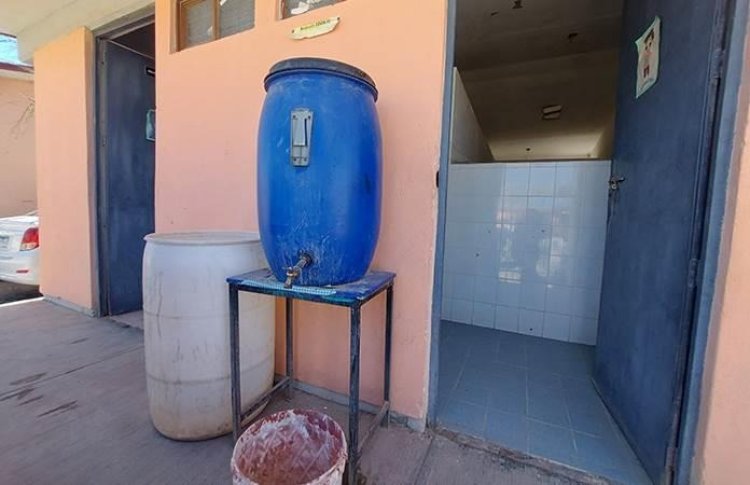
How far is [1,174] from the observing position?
5383 millimetres

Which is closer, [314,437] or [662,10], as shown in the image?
[314,437]

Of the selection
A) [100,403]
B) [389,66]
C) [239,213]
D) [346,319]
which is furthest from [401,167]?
[100,403]

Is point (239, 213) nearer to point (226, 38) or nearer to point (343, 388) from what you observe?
point (226, 38)

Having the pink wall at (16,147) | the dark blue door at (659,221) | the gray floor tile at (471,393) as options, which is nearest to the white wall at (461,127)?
the dark blue door at (659,221)

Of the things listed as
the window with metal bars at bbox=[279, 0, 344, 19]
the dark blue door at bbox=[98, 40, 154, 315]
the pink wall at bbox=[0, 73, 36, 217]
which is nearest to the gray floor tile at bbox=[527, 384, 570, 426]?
the window with metal bars at bbox=[279, 0, 344, 19]

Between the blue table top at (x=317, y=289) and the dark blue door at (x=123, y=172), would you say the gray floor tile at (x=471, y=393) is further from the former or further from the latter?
the dark blue door at (x=123, y=172)

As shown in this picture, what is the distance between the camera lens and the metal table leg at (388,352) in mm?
1358

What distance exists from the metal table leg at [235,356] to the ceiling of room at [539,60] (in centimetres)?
225

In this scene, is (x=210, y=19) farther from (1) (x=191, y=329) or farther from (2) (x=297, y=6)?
(1) (x=191, y=329)

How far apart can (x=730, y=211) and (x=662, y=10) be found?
85cm

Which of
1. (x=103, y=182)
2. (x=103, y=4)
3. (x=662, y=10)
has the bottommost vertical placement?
(x=103, y=182)

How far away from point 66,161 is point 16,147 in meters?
4.69

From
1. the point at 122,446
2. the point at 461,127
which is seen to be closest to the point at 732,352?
the point at 122,446

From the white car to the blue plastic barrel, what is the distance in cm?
356
